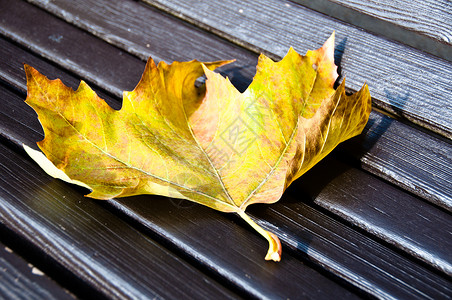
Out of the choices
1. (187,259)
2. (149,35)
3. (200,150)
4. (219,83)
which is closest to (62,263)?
(187,259)

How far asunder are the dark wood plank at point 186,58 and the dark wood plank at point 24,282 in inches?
21.4

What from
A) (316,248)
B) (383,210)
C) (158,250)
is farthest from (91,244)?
(383,210)

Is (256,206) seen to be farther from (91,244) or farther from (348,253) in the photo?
(91,244)

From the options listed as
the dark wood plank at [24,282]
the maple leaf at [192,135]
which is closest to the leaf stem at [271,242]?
the maple leaf at [192,135]

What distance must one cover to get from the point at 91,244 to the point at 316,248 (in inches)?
16.0

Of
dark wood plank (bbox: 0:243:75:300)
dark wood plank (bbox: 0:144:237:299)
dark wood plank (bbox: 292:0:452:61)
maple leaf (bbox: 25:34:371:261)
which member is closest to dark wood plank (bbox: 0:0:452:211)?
maple leaf (bbox: 25:34:371:261)

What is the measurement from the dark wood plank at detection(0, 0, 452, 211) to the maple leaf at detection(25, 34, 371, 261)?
5.7 inches

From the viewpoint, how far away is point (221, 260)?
0.80 m

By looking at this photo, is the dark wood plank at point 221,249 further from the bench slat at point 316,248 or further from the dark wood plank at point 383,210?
the dark wood plank at point 383,210

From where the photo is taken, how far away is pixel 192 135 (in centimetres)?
89

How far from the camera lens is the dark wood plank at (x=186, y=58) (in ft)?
3.18

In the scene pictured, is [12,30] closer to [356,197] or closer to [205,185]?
[205,185]

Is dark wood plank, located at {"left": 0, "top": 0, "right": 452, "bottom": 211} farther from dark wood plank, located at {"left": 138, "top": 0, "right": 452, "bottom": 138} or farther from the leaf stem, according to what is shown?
the leaf stem

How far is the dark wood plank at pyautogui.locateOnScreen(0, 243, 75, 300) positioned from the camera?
72 cm
